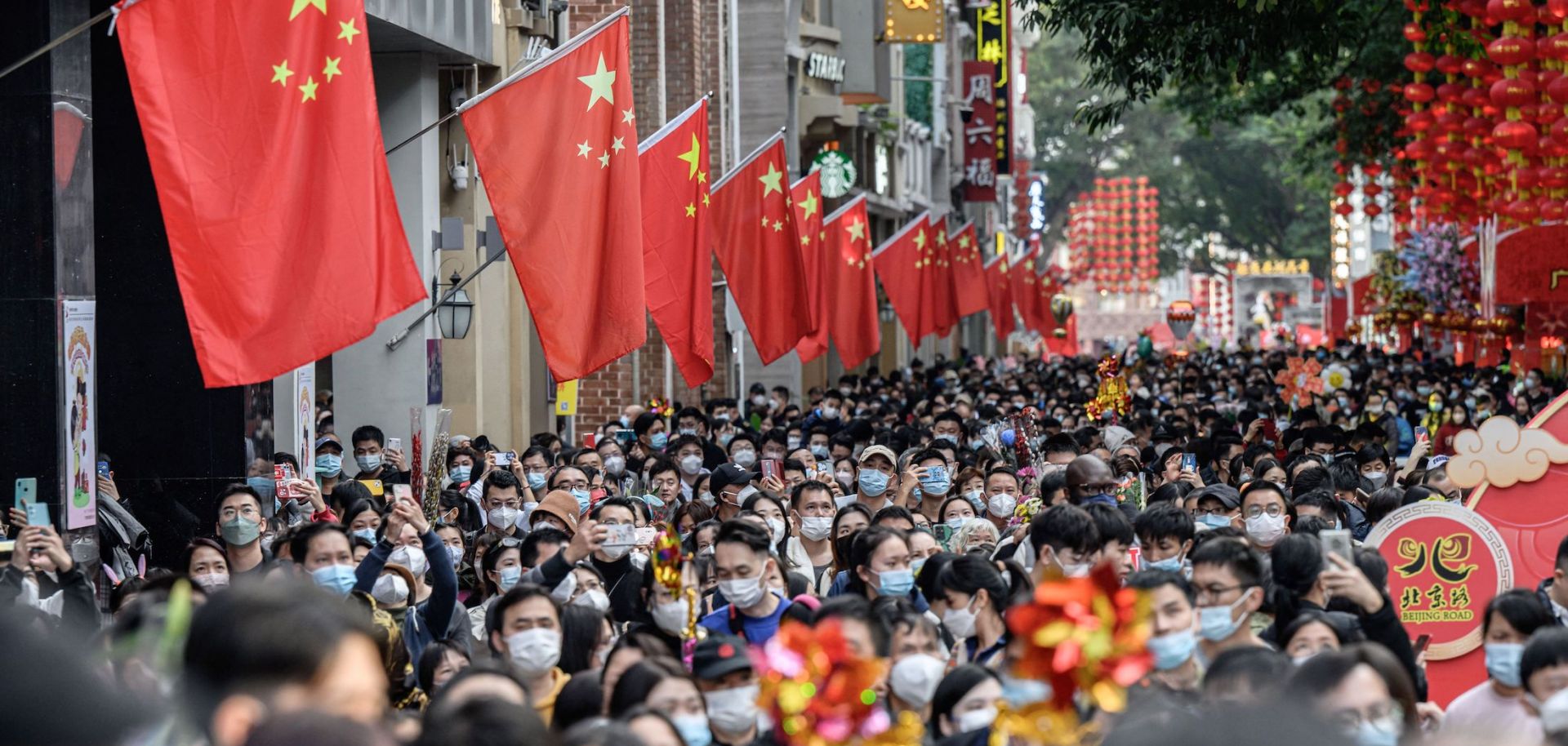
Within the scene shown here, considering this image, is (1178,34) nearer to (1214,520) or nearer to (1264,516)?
(1214,520)

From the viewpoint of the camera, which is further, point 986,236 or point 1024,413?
point 986,236

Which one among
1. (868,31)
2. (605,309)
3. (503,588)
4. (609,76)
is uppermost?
(868,31)

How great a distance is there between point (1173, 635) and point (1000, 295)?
3724 cm

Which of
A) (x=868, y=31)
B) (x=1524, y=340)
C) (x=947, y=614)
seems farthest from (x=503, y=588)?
(x=868, y=31)

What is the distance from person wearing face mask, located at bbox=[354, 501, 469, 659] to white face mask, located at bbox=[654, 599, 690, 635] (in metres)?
1.17

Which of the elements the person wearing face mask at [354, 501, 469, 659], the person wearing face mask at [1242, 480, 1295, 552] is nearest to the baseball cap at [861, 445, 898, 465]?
the person wearing face mask at [1242, 480, 1295, 552]

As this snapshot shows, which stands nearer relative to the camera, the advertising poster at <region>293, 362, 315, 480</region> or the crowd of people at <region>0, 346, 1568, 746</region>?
the crowd of people at <region>0, 346, 1568, 746</region>

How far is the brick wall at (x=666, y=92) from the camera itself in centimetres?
2639

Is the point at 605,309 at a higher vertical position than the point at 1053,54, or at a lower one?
lower

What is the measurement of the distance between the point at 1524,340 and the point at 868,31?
1190 centimetres

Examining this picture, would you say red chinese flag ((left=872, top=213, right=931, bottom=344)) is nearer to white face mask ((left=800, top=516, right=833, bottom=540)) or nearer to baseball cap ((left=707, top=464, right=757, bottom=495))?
baseball cap ((left=707, top=464, right=757, bottom=495))

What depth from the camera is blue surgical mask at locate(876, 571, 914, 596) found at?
9.23 meters

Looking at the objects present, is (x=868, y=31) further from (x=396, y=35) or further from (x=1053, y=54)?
(x=1053, y=54)

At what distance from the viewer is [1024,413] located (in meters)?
17.5
